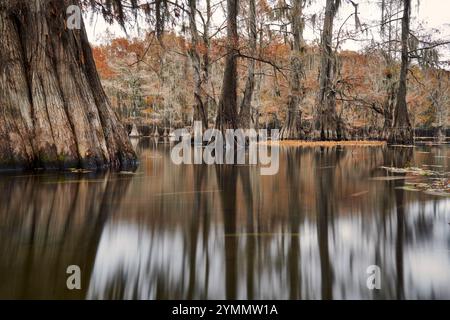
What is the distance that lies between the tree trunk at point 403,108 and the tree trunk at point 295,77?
513cm

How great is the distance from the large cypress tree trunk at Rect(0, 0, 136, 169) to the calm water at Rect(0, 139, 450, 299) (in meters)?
1.84

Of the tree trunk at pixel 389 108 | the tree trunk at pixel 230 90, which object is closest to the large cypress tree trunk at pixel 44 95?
the tree trunk at pixel 230 90

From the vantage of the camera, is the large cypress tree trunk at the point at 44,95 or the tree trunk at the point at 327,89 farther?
the tree trunk at the point at 327,89

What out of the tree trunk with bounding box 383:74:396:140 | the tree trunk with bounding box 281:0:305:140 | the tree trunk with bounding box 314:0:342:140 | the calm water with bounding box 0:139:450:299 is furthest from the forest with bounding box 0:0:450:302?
the tree trunk with bounding box 383:74:396:140

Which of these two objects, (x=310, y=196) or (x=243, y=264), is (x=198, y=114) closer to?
(x=310, y=196)

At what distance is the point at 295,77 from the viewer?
75.8 feet

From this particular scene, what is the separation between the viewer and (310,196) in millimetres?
5691

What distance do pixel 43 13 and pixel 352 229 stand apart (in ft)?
25.4

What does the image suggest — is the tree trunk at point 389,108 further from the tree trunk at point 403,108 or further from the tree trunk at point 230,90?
the tree trunk at point 230,90

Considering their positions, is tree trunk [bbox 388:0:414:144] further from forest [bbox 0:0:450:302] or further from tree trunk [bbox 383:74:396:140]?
forest [bbox 0:0:450:302]

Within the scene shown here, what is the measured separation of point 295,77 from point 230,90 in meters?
8.55

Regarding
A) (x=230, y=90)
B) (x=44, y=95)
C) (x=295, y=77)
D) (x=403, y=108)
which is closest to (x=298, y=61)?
(x=295, y=77)

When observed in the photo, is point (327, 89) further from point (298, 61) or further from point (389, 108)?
point (389, 108)

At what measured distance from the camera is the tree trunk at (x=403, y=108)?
65.3 ft
